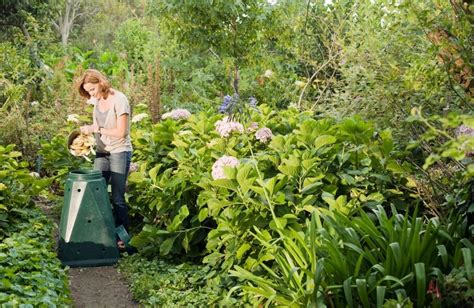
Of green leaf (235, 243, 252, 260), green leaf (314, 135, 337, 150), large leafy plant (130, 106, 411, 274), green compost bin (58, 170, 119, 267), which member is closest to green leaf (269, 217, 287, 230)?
large leafy plant (130, 106, 411, 274)

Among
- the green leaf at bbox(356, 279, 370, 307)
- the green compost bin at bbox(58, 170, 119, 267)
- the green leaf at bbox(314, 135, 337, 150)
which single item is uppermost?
the green leaf at bbox(314, 135, 337, 150)

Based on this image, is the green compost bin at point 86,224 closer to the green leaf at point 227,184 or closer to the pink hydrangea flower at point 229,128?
the pink hydrangea flower at point 229,128

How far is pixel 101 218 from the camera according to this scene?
5.50 meters

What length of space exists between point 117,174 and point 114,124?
0.46 meters

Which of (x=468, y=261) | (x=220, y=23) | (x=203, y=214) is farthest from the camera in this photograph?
(x=220, y=23)

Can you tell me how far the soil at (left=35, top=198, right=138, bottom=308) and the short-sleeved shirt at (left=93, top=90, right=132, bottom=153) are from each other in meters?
1.08

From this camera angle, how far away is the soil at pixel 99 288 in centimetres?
461

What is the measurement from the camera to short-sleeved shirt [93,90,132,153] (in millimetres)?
5648

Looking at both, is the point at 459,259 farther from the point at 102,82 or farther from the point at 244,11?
the point at 244,11

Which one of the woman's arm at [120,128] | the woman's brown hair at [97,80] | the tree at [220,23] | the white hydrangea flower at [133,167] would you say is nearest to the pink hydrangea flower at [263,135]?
the woman's arm at [120,128]

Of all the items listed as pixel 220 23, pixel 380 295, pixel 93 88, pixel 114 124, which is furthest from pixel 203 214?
pixel 220 23

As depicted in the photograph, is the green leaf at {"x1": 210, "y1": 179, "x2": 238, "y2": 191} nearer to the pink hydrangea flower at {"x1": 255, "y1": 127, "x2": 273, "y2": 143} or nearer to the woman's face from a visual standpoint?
the pink hydrangea flower at {"x1": 255, "y1": 127, "x2": 273, "y2": 143}

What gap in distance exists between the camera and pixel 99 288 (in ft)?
16.2

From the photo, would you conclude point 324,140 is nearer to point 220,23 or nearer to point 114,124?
point 114,124
